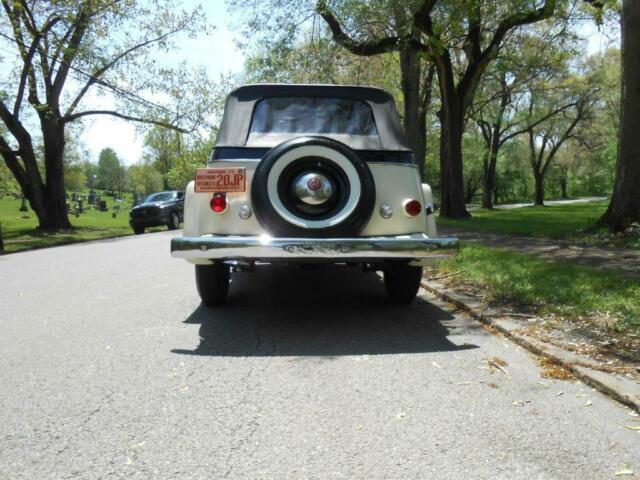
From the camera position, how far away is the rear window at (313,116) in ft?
17.3

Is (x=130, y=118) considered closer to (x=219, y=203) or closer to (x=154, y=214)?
(x=154, y=214)

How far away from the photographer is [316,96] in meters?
5.42

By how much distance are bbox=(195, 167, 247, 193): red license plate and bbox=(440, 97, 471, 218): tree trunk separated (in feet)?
50.1

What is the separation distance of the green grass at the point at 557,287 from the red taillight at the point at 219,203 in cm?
302

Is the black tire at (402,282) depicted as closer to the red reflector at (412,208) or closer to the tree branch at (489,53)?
the red reflector at (412,208)

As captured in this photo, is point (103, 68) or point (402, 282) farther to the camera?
point (103, 68)

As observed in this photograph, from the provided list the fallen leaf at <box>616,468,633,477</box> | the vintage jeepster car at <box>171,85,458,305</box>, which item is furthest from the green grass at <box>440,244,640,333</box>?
the fallen leaf at <box>616,468,633,477</box>

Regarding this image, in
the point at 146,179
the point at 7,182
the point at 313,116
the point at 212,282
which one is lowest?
the point at 212,282

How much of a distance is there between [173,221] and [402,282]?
20049 millimetres

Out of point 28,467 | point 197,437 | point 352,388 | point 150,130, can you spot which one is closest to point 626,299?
point 352,388

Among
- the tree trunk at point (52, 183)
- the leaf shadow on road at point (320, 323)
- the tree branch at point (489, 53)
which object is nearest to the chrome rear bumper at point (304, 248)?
the leaf shadow on road at point (320, 323)

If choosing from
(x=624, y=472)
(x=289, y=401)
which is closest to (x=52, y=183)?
(x=289, y=401)

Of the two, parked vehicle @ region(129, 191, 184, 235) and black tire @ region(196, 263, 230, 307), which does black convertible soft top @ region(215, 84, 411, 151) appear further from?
parked vehicle @ region(129, 191, 184, 235)

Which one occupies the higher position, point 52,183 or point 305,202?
point 52,183
